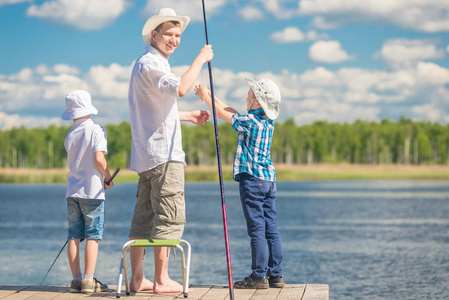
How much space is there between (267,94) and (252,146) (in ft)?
1.30

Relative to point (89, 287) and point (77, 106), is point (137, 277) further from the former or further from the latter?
point (77, 106)

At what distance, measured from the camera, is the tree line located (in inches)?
3967

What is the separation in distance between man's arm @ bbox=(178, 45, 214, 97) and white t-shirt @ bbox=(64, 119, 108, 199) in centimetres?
A: 89

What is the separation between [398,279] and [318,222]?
1198 centimetres

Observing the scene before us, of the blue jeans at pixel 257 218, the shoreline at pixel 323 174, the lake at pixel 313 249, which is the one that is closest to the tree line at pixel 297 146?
the shoreline at pixel 323 174

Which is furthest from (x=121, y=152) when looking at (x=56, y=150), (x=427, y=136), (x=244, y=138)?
(x=244, y=138)

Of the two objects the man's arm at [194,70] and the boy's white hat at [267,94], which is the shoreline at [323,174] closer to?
the boy's white hat at [267,94]

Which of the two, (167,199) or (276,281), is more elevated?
(167,199)

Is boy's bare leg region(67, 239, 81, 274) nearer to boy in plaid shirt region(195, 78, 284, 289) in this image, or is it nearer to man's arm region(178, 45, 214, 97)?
boy in plaid shirt region(195, 78, 284, 289)

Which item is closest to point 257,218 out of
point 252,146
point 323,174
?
point 252,146

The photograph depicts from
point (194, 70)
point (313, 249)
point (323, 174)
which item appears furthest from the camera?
point (323, 174)

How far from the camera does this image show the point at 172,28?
4.45 meters

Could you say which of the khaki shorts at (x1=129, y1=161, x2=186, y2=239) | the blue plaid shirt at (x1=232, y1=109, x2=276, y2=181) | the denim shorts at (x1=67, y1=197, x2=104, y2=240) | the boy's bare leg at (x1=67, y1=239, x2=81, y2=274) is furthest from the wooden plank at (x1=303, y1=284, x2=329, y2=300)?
the boy's bare leg at (x1=67, y1=239, x2=81, y2=274)

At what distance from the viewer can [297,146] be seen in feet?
340
